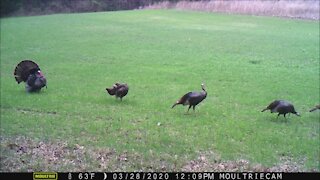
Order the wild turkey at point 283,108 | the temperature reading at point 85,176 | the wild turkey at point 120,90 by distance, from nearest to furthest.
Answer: the temperature reading at point 85,176, the wild turkey at point 283,108, the wild turkey at point 120,90

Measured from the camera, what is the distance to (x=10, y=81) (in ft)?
47.4

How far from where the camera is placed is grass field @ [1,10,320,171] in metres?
8.25

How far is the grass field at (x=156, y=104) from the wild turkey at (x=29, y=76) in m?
0.32

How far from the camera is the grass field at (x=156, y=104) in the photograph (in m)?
8.25

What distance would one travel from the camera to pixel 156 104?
→ 38.5ft

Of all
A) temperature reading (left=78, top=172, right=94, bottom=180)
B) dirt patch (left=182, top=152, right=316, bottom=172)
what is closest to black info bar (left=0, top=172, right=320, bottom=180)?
temperature reading (left=78, top=172, right=94, bottom=180)

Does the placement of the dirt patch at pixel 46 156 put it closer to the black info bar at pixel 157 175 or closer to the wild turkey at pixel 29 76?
the black info bar at pixel 157 175

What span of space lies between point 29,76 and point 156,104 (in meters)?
3.82

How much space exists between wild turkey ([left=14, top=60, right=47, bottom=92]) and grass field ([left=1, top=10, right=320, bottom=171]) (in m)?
0.32

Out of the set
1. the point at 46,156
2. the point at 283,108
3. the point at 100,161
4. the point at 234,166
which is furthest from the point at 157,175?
the point at 283,108

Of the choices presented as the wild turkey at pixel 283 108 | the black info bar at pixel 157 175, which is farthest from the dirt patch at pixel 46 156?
the wild turkey at pixel 283 108

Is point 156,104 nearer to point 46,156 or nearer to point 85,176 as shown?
point 46,156

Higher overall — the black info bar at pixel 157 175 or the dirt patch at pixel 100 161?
the black info bar at pixel 157 175

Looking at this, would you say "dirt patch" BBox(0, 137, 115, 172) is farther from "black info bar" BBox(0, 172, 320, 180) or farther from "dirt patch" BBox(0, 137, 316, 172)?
"black info bar" BBox(0, 172, 320, 180)
